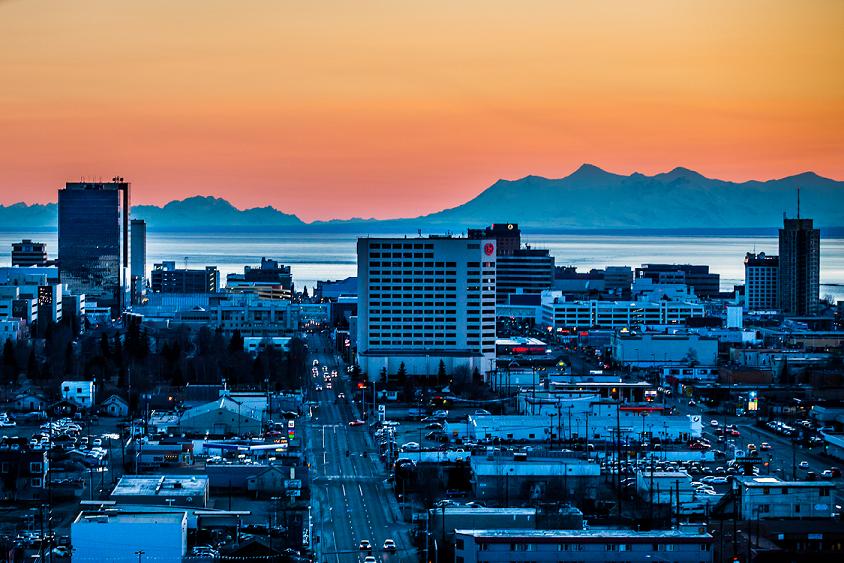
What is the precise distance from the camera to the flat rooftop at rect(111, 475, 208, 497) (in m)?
11.6

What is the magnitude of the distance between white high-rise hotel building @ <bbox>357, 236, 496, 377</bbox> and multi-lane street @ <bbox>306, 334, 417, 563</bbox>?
7.86ft

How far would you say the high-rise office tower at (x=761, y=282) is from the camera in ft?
110

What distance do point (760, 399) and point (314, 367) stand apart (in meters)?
6.54

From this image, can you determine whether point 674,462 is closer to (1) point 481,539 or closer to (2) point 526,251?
(1) point 481,539

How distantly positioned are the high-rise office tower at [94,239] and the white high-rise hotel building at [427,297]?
1598 cm

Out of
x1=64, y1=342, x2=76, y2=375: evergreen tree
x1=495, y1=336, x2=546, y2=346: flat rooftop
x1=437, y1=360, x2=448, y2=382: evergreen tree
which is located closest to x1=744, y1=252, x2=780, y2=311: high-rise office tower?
x1=495, y1=336, x2=546, y2=346: flat rooftop

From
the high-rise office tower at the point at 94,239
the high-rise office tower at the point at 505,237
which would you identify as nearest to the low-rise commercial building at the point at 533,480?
the high-rise office tower at the point at 94,239

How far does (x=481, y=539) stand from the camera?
9445mm

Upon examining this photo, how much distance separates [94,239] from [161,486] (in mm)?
26225

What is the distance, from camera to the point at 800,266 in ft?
107

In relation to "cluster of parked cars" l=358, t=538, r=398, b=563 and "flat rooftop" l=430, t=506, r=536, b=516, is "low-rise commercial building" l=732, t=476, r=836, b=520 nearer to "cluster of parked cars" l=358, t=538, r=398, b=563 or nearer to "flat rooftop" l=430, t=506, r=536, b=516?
"flat rooftop" l=430, t=506, r=536, b=516

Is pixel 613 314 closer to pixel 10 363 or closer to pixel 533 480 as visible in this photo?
pixel 10 363

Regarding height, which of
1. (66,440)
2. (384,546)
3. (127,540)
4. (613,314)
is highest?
(613,314)

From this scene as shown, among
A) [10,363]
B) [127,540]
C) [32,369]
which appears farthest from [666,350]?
[127,540]
